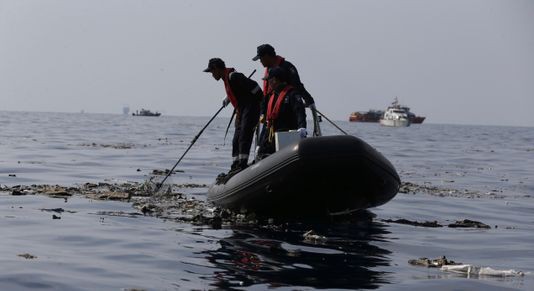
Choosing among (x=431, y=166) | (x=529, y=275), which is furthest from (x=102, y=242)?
(x=431, y=166)

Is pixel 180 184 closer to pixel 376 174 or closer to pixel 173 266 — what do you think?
pixel 376 174

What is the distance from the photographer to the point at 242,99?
502 inches

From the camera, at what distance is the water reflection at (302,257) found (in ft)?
25.7

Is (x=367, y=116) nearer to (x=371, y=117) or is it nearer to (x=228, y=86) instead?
(x=371, y=117)

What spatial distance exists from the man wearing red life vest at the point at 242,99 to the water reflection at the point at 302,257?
1.73 m

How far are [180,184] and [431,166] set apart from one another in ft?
41.0

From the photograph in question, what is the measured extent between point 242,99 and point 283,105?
1.29 m

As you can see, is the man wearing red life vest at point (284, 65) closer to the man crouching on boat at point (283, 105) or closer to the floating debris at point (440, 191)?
the man crouching on boat at point (283, 105)

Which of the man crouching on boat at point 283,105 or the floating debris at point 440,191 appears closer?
the man crouching on boat at point 283,105

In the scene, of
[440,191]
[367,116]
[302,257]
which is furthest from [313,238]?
[367,116]

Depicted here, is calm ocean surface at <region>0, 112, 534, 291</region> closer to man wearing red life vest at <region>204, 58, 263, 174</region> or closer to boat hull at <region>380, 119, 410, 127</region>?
man wearing red life vest at <region>204, 58, 263, 174</region>

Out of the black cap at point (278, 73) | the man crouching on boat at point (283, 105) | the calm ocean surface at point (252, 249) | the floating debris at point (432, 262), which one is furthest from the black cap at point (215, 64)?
the floating debris at point (432, 262)

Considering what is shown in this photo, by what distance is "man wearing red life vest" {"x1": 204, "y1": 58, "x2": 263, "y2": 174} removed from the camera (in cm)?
1255

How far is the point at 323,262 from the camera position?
8828 mm
